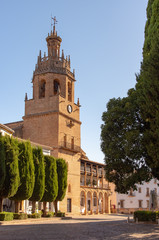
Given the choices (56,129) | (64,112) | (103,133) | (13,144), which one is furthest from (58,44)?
(103,133)

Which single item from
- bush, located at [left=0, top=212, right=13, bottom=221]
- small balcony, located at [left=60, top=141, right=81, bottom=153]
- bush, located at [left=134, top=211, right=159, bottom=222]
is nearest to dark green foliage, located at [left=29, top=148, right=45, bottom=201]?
bush, located at [left=0, top=212, right=13, bottom=221]

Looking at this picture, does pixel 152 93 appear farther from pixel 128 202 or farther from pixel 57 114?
pixel 128 202

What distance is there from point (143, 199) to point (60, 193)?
32006 mm

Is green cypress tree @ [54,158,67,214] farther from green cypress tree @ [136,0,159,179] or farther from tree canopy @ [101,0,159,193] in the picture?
green cypress tree @ [136,0,159,179]

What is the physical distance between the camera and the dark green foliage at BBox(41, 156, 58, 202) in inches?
1196

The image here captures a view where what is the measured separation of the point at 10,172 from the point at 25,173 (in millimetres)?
2694

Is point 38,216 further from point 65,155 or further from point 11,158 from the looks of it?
point 65,155

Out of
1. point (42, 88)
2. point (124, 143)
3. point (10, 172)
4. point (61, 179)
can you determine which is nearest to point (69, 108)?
point (42, 88)

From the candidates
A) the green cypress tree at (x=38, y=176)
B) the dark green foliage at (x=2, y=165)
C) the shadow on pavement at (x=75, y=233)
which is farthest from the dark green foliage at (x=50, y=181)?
the shadow on pavement at (x=75, y=233)

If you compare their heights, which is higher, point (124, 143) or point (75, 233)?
point (124, 143)

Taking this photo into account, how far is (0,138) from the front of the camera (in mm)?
23938

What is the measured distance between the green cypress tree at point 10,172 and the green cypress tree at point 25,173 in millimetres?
1366

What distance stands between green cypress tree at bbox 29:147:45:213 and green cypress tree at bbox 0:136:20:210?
4.11m

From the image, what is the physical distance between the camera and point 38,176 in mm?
28703
